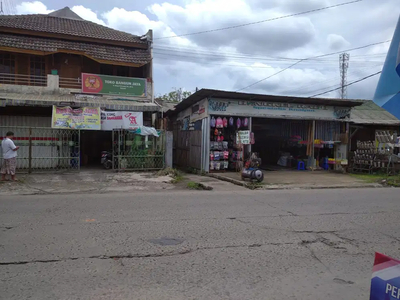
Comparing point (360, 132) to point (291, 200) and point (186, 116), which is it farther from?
point (291, 200)

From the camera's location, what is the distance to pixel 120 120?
48.1 feet

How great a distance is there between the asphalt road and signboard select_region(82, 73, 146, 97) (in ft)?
30.6

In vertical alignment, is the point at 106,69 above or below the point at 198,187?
above

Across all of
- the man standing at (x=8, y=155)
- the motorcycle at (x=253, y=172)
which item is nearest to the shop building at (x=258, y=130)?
the motorcycle at (x=253, y=172)

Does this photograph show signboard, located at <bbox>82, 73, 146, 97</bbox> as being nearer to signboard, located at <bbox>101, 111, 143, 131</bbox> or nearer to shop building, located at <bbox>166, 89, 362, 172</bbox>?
shop building, located at <bbox>166, 89, 362, 172</bbox>

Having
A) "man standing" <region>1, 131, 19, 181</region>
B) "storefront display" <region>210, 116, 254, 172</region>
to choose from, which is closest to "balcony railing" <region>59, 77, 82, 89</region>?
"man standing" <region>1, 131, 19, 181</region>

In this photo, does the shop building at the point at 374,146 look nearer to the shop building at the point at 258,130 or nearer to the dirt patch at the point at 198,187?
the shop building at the point at 258,130

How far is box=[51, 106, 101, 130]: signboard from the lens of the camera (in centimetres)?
1363

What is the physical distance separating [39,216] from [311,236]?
525cm

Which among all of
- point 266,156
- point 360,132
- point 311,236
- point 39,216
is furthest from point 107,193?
point 360,132

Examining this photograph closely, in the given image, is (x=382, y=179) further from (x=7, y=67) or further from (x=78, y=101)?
(x=7, y=67)

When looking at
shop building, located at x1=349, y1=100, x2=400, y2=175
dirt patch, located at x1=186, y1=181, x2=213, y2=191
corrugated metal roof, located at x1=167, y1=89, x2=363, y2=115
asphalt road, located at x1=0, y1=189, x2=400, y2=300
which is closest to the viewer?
asphalt road, located at x1=0, y1=189, x2=400, y2=300

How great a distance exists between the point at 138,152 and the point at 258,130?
9845mm

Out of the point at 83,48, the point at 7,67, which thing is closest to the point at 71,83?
the point at 83,48
